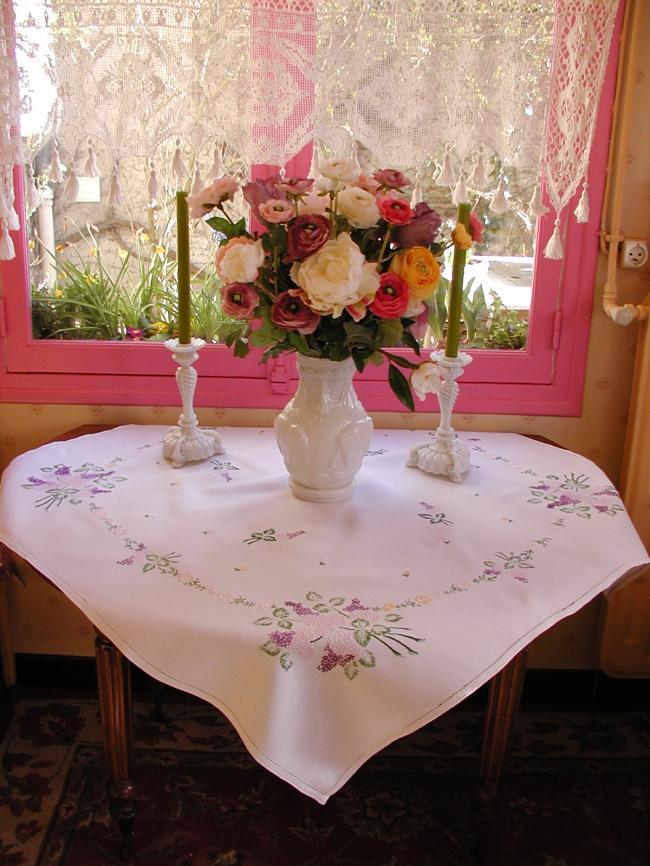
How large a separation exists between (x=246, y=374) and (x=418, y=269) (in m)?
0.76

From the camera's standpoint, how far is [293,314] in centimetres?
120

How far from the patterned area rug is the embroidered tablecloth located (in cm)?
66

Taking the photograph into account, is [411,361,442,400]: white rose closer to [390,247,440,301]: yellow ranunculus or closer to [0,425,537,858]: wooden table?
[390,247,440,301]: yellow ranunculus

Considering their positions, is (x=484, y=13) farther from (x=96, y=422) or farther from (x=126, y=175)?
(x=96, y=422)

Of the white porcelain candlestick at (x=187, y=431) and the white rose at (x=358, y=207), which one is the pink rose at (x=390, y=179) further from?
the white porcelain candlestick at (x=187, y=431)

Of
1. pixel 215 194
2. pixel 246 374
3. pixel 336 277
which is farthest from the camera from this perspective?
pixel 246 374

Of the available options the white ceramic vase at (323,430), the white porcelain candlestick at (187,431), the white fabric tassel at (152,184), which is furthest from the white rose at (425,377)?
the white fabric tassel at (152,184)

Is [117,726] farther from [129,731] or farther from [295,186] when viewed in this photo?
[295,186]

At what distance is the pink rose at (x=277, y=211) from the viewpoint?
3.86 ft

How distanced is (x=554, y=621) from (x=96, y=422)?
1.22m

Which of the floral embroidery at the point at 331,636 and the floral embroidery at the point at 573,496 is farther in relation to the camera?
the floral embroidery at the point at 573,496

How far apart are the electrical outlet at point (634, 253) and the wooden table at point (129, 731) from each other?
36.2 inches

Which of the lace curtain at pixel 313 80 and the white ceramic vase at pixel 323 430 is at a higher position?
the lace curtain at pixel 313 80

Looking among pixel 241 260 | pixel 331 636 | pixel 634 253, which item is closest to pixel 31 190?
pixel 241 260
